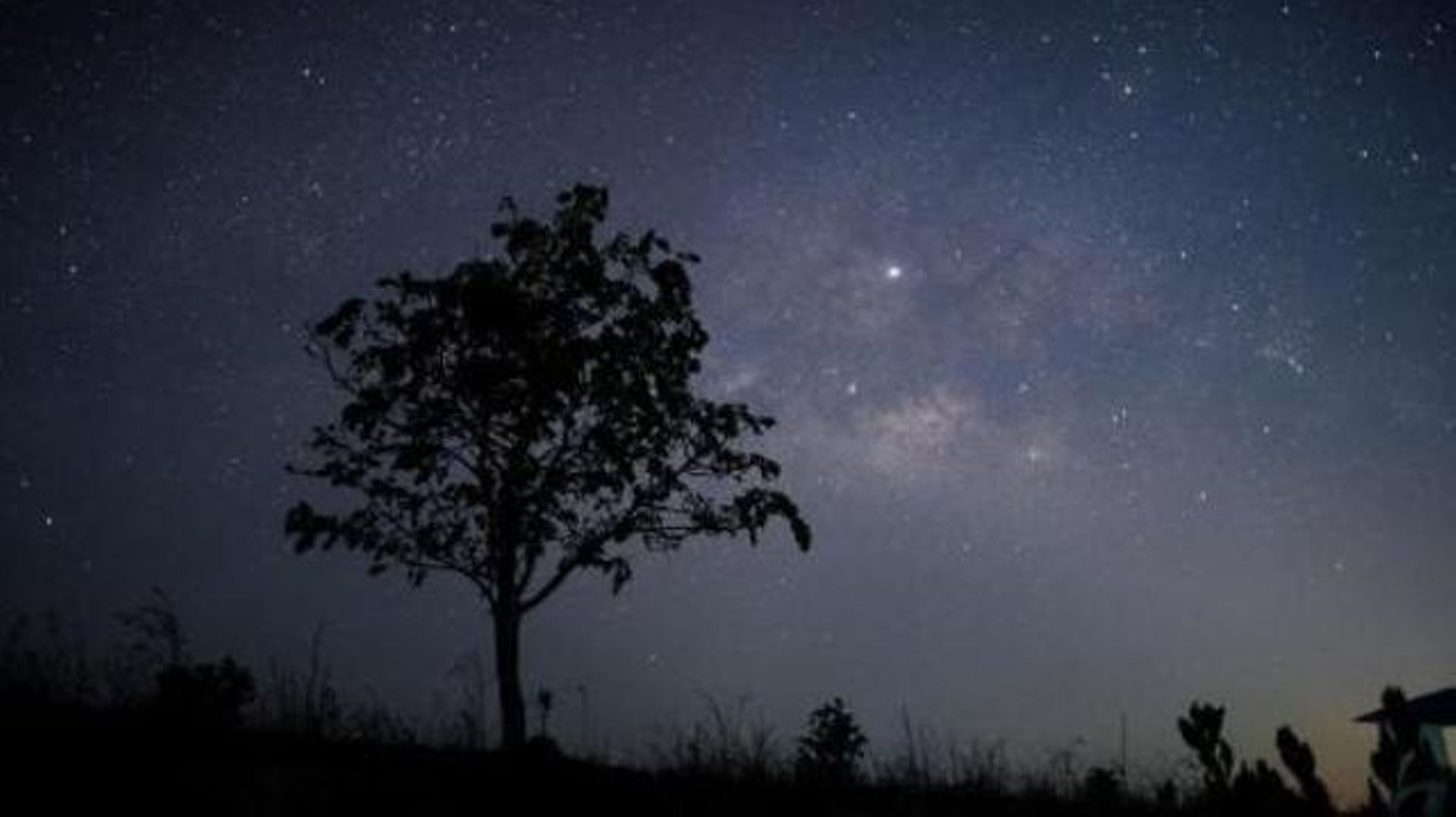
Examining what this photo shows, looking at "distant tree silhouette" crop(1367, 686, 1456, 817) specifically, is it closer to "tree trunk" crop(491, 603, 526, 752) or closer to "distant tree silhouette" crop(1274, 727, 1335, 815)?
"distant tree silhouette" crop(1274, 727, 1335, 815)

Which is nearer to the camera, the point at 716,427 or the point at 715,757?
the point at 715,757

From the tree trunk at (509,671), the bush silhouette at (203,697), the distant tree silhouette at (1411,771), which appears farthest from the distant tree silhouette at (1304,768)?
the tree trunk at (509,671)

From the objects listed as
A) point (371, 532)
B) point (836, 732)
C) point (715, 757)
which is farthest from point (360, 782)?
point (836, 732)

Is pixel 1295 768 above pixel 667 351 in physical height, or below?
below

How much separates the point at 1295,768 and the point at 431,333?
13428 mm

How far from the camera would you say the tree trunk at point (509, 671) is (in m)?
15.1

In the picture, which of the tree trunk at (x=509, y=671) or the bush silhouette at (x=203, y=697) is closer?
the bush silhouette at (x=203, y=697)

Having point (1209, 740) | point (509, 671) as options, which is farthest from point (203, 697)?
point (1209, 740)

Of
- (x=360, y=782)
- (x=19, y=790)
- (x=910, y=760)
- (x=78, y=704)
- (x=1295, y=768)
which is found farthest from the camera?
(x=910, y=760)

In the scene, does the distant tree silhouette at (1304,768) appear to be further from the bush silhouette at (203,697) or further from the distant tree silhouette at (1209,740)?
the bush silhouette at (203,697)

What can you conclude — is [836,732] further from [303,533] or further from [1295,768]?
[1295,768]

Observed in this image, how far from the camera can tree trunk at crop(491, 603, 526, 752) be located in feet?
49.7

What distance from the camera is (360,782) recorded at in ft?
21.7

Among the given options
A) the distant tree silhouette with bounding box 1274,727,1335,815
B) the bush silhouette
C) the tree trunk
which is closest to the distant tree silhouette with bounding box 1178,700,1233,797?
the distant tree silhouette with bounding box 1274,727,1335,815
